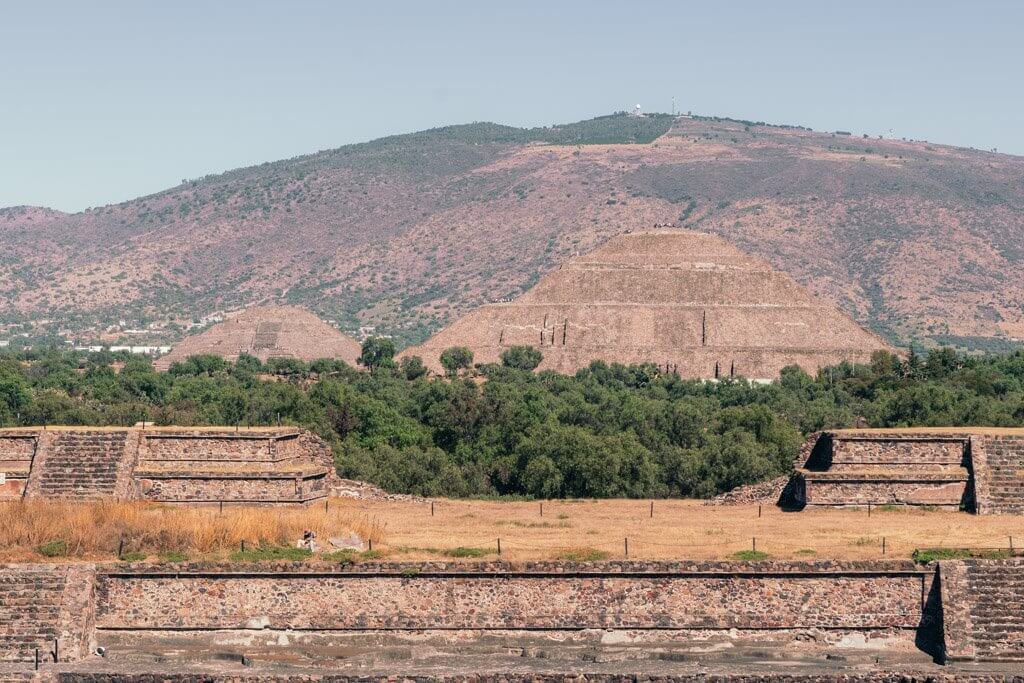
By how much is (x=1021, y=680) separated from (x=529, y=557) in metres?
9.25

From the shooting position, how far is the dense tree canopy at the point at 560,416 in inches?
2291

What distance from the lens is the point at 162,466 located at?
48.3 meters

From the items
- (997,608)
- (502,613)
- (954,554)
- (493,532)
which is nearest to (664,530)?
(493,532)

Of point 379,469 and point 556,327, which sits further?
point 556,327

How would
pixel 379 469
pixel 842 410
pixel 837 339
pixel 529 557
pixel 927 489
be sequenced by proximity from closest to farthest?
pixel 529 557
pixel 927 489
pixel 379 469
pixel 842 410
pixel 837 339

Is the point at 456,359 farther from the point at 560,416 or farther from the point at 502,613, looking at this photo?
the point at 502,613

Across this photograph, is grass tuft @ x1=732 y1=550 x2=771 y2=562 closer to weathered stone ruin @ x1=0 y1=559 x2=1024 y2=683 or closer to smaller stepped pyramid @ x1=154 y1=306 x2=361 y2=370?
weathered stone ruin @ x1=0 y1=559 x2=1024 y2=683

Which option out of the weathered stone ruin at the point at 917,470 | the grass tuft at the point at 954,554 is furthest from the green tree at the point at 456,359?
the grass tuft at the point at 954,554

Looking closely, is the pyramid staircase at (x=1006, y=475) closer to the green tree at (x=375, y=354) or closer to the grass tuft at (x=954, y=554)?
the grass tuft at (x=954, y=554)

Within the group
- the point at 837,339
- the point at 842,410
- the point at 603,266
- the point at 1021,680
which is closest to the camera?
the point at 1021,680

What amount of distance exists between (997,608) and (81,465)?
72.3 feet

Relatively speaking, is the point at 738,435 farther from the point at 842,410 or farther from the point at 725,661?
the point at 725,661

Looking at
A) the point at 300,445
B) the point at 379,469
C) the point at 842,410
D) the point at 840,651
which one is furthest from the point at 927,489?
the point at 842,410

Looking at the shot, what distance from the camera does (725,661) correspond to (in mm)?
35562
